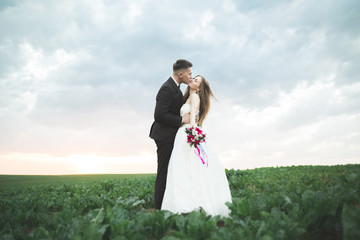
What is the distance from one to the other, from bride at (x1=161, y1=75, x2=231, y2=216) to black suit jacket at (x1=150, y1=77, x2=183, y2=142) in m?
0.22

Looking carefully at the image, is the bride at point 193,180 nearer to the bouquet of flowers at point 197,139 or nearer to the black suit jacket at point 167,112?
the bouquet of flowers at point 197,139

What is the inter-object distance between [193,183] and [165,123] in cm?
133

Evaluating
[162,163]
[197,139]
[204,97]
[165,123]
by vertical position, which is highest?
[204,97]

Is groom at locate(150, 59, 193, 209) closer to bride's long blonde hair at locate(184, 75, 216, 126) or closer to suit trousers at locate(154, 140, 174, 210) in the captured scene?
suit trousers at locate(154, 140, 174, 210)

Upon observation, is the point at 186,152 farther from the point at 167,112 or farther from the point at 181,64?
the point at 181,64

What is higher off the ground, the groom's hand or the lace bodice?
the lace bodice

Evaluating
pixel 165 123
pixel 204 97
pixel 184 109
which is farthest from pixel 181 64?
pixel 165 123

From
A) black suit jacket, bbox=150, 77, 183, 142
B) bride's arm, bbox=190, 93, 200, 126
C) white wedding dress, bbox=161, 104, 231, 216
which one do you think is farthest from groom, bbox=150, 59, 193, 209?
white wedding dress, bbox=161, 104, 231, 216

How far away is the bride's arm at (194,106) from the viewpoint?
4.59 meters

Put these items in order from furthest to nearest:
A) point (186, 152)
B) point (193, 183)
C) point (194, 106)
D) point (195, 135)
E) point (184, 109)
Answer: point (184, 109) < point (194, 106) < point (186, 152) < point (195, 135) < point (193, 183)

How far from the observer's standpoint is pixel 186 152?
4422 millimetres

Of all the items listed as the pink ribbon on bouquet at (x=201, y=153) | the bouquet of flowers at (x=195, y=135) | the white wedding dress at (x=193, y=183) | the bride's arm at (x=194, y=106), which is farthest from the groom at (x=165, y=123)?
the pink ribbon on bouquet at (x=201, y=153)

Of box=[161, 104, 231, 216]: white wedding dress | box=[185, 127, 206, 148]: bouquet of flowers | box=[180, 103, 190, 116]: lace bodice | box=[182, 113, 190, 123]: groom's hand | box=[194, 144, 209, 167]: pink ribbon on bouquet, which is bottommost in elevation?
box=[161, 104, 231, 216]: white wedding dress

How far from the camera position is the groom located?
4.72 metres
